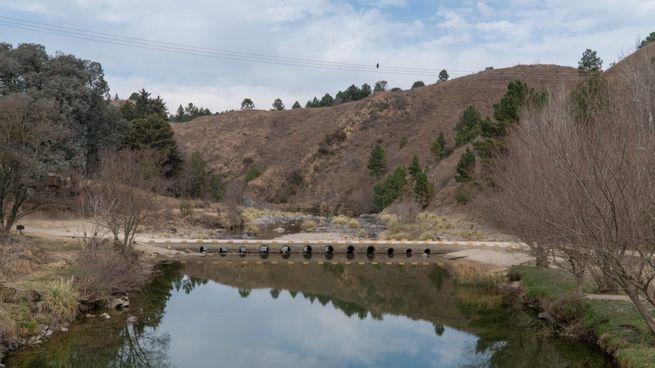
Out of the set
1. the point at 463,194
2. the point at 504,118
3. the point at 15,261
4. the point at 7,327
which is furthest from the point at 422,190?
the point at 7,327

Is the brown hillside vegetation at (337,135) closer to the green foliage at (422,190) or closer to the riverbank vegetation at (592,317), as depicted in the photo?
→ the green foliage at (422,190)

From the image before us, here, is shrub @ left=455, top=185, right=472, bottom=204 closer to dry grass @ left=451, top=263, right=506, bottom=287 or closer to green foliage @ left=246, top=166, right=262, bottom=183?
dry grass @ left=451, top=263, right=506, bottom=287

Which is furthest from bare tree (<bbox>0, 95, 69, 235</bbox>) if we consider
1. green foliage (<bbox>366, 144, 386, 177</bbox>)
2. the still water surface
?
green foliage (<bbox>366, 144, 386, 177</bbox>)

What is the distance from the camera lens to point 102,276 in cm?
2116

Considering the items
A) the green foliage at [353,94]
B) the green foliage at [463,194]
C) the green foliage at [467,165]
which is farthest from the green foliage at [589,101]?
the green foliage at [353,94]

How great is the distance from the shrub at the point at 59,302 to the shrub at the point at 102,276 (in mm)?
1158

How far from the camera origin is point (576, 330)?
17.9 metres

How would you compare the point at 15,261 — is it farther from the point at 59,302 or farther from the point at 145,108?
the point at 145,108

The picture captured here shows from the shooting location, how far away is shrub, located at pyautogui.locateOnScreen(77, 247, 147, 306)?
2055cm

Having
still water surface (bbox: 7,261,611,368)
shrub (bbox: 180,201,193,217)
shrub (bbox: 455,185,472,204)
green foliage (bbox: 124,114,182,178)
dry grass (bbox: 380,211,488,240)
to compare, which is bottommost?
still water surface (bbox: 7,261,611,368)

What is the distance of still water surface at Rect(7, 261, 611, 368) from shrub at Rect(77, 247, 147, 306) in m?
1.02

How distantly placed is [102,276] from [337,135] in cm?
9661

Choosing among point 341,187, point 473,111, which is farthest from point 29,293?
point 341,187

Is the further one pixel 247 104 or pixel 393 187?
pixel 247 104
